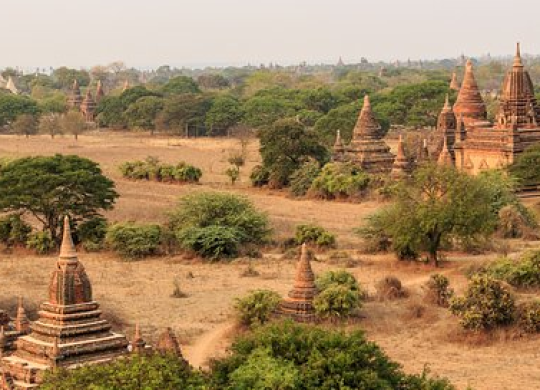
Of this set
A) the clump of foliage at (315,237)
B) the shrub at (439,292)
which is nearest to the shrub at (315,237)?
the clump of foliage at (315,237)

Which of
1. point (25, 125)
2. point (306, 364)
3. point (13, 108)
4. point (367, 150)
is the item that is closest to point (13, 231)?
point (367, 150)

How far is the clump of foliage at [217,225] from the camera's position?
35531 mm

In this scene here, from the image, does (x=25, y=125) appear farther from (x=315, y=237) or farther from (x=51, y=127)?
(x=315, y=237)

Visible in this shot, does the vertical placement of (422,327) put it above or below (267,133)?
below

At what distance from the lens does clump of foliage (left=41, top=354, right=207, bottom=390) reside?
15.4 meters

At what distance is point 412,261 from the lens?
34219mm

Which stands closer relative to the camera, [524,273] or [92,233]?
[524,273]

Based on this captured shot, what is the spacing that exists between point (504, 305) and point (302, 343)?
31.6ft

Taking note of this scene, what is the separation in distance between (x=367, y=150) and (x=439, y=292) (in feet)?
76.4

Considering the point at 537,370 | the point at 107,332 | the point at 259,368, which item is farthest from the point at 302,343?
the point at 537,370

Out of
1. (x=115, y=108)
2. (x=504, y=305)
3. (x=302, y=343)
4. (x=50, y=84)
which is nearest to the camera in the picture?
(x=302, y=343)

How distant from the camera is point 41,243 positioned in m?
37.2

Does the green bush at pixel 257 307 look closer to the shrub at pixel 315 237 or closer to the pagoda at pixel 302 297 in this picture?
the pagoda at pixel 302 297

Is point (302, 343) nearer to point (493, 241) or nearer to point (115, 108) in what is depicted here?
point (493, 241)
